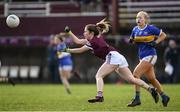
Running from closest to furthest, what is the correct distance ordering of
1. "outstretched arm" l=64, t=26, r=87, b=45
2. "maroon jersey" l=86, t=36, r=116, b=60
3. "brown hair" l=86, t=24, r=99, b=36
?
"outstretched arm" l=64, t=26, r=87, b=45, "maroon jersey" l=86, t=36, r=116, b=60, "brown hair" l=86, t=24, r=99, b=36

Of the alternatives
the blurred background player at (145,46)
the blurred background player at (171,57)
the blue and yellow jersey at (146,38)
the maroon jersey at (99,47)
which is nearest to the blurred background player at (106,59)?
the maroon jersey at (99,47)

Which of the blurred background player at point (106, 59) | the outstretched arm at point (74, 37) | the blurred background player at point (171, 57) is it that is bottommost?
the blurred background player at point (171, 57)

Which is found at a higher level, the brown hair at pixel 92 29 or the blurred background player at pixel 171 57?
the brown hair at pixel 92 29

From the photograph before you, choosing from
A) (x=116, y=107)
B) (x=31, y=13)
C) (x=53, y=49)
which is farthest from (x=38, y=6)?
(x=116, y=107)

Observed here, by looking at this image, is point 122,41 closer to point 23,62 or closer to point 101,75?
point 23,62

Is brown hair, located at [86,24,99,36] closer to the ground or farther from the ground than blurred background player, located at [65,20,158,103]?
farther from the ground

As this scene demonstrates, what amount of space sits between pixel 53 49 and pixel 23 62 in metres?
3.33

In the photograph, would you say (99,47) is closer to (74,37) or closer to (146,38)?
(74,37)

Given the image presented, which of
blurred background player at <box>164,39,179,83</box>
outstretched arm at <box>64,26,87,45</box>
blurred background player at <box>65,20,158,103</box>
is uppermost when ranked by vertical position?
outstretched arm at <box>64,26,87,45</box>

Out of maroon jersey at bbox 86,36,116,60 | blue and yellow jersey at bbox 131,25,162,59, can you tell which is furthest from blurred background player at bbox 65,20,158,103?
blue and yellow jersey at bbox 131,25,162,59

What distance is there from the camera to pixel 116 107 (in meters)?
16.1

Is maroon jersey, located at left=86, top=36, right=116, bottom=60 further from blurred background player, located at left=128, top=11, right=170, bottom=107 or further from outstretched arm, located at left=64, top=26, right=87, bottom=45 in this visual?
blurred background player, located at left=128, top=11, right=170, bottom=107

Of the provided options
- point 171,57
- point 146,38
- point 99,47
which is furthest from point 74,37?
point 171,57

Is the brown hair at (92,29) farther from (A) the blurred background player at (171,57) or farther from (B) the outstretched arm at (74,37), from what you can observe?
(A) the blurred background player at (171,57)
